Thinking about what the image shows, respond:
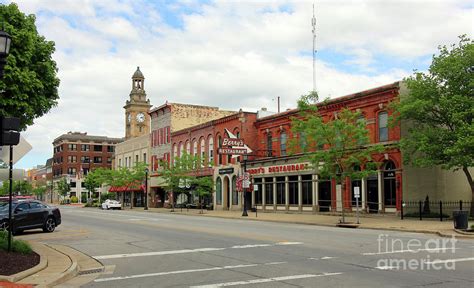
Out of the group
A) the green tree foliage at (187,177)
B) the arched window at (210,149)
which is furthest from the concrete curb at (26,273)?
the arched window at (210,149)

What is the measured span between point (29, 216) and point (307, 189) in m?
23.0

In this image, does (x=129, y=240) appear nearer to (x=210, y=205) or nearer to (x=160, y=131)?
(x=210, y=205)

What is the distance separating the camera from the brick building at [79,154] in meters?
137

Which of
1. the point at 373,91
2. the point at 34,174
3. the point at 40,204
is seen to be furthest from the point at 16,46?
the point at 34,174

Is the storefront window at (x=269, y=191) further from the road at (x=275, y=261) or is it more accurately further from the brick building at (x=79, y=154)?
the brick building at (x=79, y=154)

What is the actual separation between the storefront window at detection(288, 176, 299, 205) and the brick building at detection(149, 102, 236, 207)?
21393 mm

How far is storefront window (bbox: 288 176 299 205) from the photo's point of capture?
42362mm

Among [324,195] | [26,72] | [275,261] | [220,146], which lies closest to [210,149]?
[220,146]

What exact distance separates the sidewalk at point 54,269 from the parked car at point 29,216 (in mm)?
7237

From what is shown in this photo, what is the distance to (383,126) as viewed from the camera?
35219 millimetres

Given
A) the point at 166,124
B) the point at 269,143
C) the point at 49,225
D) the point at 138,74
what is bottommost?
the point at 49,225

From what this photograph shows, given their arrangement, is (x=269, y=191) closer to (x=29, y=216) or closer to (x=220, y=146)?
(x=220, y=146)

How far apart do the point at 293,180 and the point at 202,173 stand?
50.8 ft

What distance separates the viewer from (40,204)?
80.6 ft
